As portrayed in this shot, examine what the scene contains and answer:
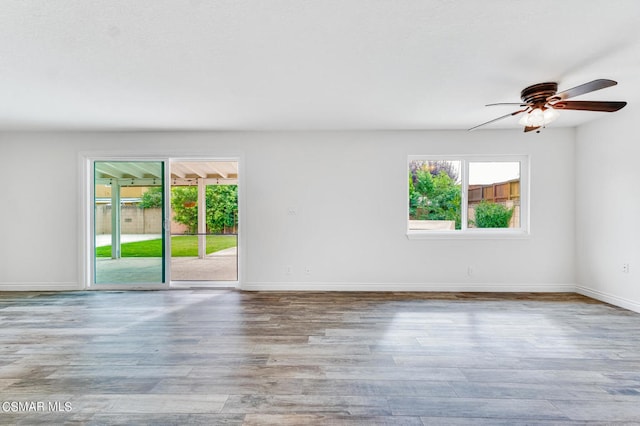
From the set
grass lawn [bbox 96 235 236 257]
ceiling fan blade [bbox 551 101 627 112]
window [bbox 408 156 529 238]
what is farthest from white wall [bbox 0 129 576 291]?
ceiling fan blade [bbox 551 101 627 112]

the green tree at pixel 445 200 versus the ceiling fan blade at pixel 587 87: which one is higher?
the ceiling fan blade at pixel 587 87

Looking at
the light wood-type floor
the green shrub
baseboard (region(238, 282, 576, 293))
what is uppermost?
the green shrub

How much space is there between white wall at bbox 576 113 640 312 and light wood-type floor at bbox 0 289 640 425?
411 mm

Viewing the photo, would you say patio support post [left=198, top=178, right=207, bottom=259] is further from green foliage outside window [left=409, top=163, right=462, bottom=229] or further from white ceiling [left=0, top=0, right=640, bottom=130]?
green foliage outside window [left=409, top=163, right=462, bottom=229]

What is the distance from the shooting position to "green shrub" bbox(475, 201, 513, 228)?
4.44m

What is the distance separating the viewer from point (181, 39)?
2.08 metres

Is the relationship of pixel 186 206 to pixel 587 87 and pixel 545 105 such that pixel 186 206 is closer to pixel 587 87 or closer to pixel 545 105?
pixel 545 105

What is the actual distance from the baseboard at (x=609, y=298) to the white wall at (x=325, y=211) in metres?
0.23

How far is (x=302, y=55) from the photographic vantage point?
7.59 feet

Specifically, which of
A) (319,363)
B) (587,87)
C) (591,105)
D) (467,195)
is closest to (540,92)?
(591,105)

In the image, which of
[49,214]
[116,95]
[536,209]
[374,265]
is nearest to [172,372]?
[116,95]

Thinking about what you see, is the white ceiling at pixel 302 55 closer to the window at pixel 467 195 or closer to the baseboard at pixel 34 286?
the window at pixel 467 195

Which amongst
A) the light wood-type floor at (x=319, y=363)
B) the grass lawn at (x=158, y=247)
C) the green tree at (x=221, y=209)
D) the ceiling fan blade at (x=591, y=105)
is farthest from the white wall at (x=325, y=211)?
the ceiling fan blade at (x=591, y=105)

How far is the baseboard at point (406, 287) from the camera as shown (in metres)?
4.29
